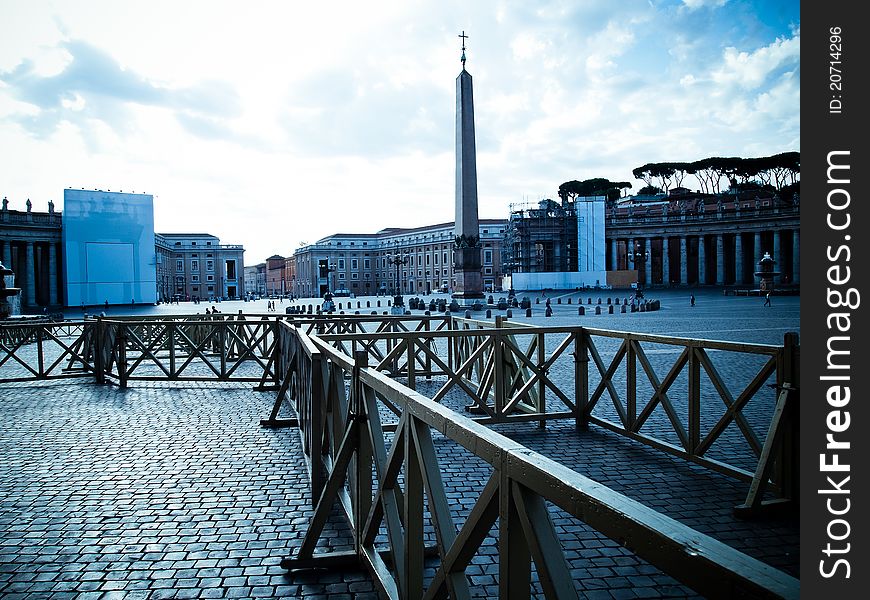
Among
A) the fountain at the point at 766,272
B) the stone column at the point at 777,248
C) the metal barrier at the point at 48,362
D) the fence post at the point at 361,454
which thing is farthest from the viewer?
the stone column at the point at 777,248

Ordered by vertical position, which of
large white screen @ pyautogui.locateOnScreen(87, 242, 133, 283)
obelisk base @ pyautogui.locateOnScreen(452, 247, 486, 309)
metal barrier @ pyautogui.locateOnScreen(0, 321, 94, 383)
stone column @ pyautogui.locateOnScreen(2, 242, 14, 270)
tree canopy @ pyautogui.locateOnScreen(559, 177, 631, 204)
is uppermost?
tree canopy @ pyautogui.locateOnScreen(559, 177, 631, 204)

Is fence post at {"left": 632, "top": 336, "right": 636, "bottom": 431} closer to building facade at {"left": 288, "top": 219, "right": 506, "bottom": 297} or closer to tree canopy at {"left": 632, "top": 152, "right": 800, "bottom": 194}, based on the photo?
tree canopy at {"left": 632, "top": 152, "right": 800, "bottom": 194}

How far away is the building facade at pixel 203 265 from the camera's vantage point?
120 metres

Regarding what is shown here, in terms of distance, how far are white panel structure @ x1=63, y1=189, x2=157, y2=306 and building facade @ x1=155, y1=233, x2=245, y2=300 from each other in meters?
67.0

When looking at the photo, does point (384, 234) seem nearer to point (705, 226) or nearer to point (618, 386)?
point (705, 226)

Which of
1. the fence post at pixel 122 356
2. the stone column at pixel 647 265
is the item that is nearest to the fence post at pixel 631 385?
the fence post at pixel 122 356

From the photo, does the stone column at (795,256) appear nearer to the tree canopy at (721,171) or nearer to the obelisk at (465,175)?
the tree canopy at (721,171)

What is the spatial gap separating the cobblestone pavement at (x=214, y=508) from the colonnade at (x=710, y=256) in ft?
183

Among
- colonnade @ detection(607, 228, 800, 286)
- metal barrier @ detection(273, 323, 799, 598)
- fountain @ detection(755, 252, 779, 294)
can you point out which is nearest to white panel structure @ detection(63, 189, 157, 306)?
colonnade @ detection(607, 228, 800, 286)

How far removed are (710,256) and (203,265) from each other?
91.7 m

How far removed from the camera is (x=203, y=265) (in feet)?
399

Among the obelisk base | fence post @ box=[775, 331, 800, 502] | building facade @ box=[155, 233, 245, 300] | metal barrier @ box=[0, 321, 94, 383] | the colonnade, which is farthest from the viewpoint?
building facade @ box=[155, 233, 245, 300]

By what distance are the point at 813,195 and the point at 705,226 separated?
75350mm

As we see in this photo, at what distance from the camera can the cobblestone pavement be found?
3.89 metres
